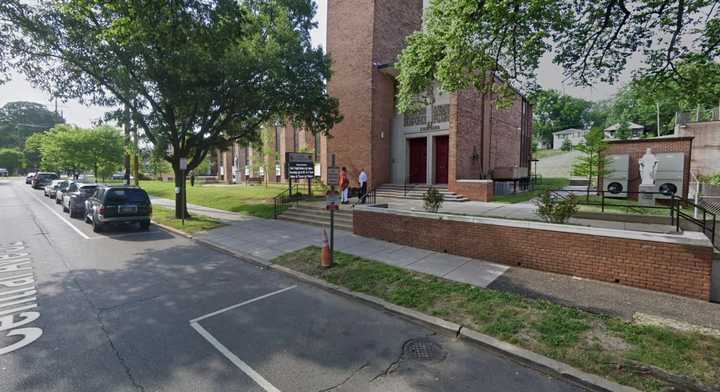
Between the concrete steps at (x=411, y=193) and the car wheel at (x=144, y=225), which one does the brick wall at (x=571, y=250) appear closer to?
the concrete steps at (x=411, y=193)

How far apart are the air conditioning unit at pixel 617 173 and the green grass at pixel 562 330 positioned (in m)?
13.9

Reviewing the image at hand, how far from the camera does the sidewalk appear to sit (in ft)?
16.1

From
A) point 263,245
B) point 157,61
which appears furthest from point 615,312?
point 157,61

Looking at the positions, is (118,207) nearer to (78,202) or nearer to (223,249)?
(223,249)

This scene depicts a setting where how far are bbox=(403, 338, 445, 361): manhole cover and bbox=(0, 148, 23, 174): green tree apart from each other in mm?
105226

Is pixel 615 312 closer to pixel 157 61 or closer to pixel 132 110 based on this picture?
pixel 157 61

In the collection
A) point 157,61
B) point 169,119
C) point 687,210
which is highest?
point 157,61

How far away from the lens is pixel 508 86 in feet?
30.6

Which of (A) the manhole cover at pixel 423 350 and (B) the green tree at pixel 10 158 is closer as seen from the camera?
(A) the manhole cover at pixel 423 350

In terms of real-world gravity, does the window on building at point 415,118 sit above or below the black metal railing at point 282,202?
above

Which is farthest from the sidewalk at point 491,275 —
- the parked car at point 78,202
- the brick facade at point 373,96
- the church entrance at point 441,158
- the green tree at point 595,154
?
the green tree at point 595,154

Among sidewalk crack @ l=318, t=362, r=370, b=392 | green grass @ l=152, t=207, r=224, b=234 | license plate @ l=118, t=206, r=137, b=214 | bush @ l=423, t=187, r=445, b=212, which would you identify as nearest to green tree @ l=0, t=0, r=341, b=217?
green grass @ l=152, t=207, r=224, b=234

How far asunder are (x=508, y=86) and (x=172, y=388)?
10155 mm

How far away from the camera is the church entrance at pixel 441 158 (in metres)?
19.3
